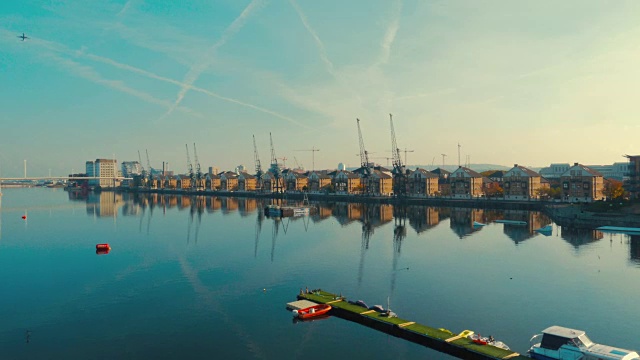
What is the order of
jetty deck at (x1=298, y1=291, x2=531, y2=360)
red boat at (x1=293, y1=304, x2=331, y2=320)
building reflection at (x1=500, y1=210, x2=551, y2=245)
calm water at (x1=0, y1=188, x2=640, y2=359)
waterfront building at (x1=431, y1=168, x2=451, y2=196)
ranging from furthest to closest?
1. waterfront building at (x1=431, y1=168, x2=451, y2=196)
2. building reflection at (x1=500, y1=210, x2=551, y2=245)
3. red boat at (x1=293, y1=304, x2=331, y2=320)
4. calm water at (x1=0, y1=188, x2=640, y2=359)
5. jetty deck at (x1=298, y1=291, x2=531, y2=360)

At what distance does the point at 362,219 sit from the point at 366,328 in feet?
191

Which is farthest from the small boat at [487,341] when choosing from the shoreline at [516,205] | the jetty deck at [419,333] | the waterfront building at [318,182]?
the waterfront building at [318,182]

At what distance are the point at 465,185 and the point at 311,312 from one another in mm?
96471

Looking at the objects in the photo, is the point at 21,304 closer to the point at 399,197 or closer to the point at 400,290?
the point at 400,290

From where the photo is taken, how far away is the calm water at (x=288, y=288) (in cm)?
2383

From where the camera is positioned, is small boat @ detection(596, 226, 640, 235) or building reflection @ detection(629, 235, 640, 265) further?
small boat @ detection(596, 226, 640, 235)

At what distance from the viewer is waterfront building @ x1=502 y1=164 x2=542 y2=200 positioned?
103 meters

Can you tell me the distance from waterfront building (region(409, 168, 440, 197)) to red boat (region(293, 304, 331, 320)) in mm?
98870

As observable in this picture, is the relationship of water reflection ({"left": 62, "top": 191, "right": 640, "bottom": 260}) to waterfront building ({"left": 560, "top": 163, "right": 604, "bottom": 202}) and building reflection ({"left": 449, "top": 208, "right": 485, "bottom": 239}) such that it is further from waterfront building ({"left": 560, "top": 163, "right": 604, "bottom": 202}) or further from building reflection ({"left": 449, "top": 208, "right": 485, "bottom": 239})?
waterfront building ({"left": 560, "top": 163, "right": 604, "bottom": 202})

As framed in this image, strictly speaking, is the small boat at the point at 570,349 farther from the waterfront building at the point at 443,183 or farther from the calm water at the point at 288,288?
the waterfront building at the point at 443,183

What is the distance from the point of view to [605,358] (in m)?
19.2

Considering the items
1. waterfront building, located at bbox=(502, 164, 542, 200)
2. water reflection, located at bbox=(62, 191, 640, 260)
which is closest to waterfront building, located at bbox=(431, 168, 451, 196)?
waterfront building, located at bbox=(502, 164, 542, 200)

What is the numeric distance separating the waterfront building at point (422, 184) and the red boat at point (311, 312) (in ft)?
324

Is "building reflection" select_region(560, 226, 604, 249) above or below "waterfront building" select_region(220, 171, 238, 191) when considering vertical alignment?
below
